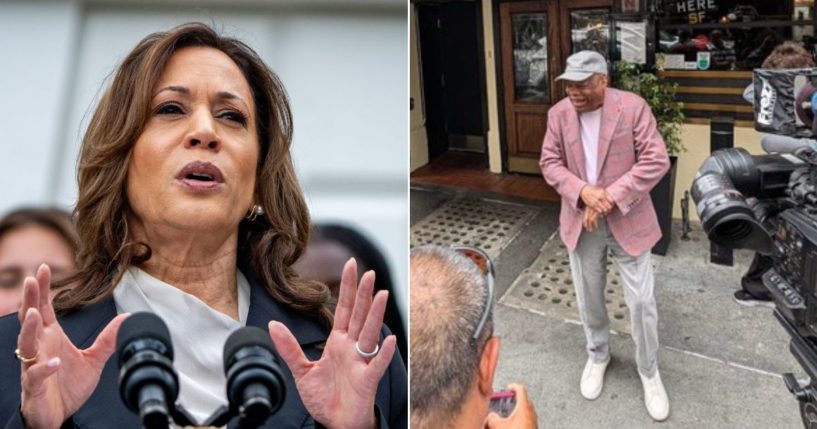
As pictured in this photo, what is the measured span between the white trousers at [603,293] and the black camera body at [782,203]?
0.38 m

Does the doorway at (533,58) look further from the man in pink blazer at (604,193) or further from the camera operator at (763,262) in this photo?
the man in pink blazer at (604,193)

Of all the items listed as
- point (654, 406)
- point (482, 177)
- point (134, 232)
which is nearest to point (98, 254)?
point (134, 232)

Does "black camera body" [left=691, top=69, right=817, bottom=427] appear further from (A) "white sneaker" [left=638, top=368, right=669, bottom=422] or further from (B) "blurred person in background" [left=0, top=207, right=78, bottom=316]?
(B) "blurred person in background" [left=0, top=207, right=78, bottom=316]

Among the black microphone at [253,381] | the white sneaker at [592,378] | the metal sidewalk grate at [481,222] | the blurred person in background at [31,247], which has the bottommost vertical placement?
the white sneaker at [592,378]

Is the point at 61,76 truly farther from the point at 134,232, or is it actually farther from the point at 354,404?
the point at 354,404

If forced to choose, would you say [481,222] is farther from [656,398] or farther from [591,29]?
[591,29]

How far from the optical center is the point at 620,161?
1.61 meters

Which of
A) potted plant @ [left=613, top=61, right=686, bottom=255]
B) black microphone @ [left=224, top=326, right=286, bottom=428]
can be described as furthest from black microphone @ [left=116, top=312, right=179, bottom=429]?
potted plant @ [left=613, top=61, right=686, bottom=255]

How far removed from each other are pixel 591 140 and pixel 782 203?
0.44 meters

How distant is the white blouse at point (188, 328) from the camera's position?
1001 millimetres

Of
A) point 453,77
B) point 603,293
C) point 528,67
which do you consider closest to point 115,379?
point 603,293

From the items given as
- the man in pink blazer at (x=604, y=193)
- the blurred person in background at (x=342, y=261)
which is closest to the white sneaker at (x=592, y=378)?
the man in pink blazer at (x=604, y=193)

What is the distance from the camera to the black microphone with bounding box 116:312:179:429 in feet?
2.25

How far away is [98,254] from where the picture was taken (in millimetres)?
1019
